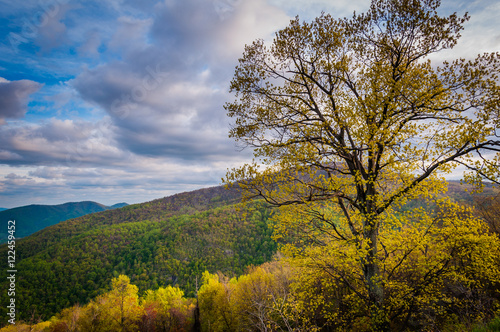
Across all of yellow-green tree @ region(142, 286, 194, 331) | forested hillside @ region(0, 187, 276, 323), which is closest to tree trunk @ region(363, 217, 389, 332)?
yellow-green tree @ region(142, 286, 194, 331)

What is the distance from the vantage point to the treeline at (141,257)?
343 feet

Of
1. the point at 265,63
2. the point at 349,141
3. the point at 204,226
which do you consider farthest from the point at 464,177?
the point at 204,226

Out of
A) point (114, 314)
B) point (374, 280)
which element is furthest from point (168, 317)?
point (374, 280)

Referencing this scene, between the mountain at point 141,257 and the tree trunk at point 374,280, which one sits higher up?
the tree trunk at point 374,280

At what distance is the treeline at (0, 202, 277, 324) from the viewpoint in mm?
104438

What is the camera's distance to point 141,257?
468 ft

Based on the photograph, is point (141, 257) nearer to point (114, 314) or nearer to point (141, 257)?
point (141, 257)

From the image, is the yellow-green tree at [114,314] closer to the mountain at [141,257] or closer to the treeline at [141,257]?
the mountain at [141,257]

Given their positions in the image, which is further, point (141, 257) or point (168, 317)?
point (141, 257)

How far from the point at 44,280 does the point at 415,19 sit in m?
167

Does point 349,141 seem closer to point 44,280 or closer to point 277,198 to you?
point 277,198

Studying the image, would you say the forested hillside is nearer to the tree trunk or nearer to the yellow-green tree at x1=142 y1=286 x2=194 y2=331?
the yellow-green tree at x1=142 y1=286 x2=194 y2=331

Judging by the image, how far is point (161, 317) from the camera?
38188 millimetres

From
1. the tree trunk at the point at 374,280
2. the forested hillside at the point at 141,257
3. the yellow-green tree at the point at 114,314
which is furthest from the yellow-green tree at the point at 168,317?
the forested hillside at the point at 141,257
